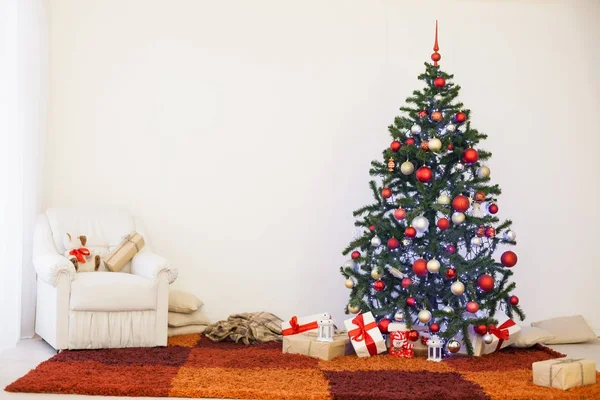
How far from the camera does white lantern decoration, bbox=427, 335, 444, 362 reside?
4562mm

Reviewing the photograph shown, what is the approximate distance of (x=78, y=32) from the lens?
230 inches

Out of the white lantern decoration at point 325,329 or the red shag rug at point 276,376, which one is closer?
the red shag rug at point 276,376

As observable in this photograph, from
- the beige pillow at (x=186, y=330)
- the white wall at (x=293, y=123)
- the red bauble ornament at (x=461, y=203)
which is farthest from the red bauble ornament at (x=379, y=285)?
the beige pillow at (x=186, y=330)

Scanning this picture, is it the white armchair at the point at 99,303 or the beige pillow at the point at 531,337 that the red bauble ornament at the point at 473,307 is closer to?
the beige pillow at the point at 531,337

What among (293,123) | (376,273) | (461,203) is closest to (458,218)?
(461,203)

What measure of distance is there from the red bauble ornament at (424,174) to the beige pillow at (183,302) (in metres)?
1.88

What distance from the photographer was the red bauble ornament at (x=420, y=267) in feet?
15.4

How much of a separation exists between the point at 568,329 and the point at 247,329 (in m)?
2.32

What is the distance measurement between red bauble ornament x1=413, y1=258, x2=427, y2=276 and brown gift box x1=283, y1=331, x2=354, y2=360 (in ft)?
1.97

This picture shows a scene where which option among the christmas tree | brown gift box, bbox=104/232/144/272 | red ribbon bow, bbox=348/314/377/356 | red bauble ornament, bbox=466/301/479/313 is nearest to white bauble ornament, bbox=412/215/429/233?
the christmas tree

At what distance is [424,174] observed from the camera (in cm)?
480

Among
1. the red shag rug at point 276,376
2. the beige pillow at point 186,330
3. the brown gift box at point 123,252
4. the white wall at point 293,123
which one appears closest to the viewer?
the red shag rug at point 276,376

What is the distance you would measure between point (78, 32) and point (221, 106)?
1.20 m

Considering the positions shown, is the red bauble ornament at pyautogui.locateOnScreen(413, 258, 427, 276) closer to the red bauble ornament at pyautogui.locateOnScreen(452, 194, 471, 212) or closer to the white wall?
the red bauble ornament at pyautogui.locateOnScreen(452, 194, 471, 212)
